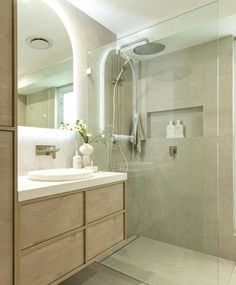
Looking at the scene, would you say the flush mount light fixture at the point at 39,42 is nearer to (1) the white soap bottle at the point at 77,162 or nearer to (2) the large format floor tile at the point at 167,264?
(1) the white soap bottle at the point at 77,162

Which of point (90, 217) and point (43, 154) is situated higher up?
point (43, 154)

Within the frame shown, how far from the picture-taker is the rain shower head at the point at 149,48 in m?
2.15

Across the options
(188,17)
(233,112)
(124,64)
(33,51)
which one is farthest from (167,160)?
(33,51)

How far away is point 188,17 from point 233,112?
0.94m

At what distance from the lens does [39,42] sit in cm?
171

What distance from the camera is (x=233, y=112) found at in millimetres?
2078

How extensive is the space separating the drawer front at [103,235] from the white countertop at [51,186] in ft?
0.89

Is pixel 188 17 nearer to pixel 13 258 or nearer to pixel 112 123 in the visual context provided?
pixel 112 123

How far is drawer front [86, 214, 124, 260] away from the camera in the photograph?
51.9 inches

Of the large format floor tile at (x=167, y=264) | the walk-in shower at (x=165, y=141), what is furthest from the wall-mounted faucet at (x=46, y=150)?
the large format floor tile at (x=167, y=264)

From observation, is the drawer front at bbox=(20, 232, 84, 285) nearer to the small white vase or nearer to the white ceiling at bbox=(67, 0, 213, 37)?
the small white vase

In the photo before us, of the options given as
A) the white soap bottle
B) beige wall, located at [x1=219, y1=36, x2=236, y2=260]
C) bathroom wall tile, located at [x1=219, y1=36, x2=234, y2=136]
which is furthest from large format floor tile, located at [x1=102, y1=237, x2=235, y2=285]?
bathroom wall tile, located at [x1=219, y1=36, x2=234, y2=136]
